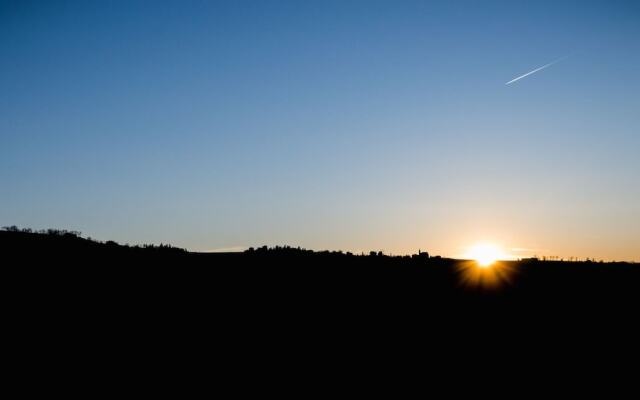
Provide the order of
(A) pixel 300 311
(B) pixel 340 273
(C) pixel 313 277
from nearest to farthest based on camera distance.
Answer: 1. (A) pixel 300 311
2. (C) pixel 313 277
3. (B) pixel 340 273

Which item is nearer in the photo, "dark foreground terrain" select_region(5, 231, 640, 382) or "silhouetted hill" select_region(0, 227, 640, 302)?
"dark foreground terrain" select_region(5, 231, 640, 382)

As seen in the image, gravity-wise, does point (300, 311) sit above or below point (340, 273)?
below

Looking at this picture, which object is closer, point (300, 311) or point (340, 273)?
point (300, 311)

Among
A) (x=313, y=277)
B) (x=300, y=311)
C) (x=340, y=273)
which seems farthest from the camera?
(x=340, y=273)

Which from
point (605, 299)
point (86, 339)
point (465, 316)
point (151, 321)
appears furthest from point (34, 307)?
point (605, 299)

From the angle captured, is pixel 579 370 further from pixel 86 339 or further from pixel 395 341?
pixel 86 339

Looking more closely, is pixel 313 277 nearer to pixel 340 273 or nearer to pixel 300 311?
pixel 340 273

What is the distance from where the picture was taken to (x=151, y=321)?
10.7 meters

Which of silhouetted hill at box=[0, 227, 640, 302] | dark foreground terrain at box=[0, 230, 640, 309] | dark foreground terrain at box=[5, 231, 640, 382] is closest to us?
dark foreground terrain at box=[5, 231, 640, 382]

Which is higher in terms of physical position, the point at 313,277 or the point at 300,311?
the point at 313,277

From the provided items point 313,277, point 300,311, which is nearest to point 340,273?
point 313,277

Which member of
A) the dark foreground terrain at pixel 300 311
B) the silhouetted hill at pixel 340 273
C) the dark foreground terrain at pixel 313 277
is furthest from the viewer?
the silhouetted hill at pixel 340 273

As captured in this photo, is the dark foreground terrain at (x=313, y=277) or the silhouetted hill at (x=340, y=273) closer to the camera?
the dark foreground terrain at (x=313, y=277)

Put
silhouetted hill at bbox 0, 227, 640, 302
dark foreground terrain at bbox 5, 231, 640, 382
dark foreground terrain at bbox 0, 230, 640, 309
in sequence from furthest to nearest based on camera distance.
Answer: silhouetted hill at bbox 0, 227, 640, 302, dark foreground terrain at bbox 0, 230, 640, 309, dark foreground terrain at bbox 5, 231, 640, 382
